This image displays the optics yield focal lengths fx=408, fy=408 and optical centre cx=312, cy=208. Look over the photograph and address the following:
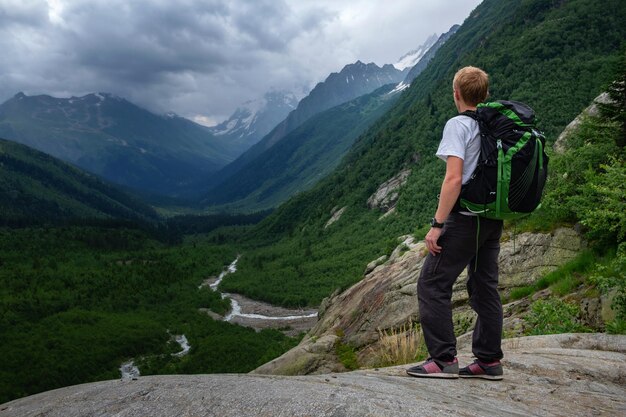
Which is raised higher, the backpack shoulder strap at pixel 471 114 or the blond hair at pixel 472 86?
the blond hair at pixel 472 86

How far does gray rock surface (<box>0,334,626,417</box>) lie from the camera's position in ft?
11.7

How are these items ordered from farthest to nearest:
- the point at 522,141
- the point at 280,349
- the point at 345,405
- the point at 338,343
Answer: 1. the point at 280,349
2. the point at 338,343
3. the point at 522,141
4. the point at 345,405

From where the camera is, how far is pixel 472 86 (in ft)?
17.9

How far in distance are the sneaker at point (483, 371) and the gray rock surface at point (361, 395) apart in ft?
0.39

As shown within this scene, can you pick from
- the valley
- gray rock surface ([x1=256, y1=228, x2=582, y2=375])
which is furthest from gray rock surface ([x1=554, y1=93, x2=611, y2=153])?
gray rock surface ([x1=256, y1=228, x2=582, y2=375])

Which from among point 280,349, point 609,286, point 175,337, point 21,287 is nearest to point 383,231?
point 280,349

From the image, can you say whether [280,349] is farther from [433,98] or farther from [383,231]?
[433,98]

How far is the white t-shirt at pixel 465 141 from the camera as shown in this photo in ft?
17.1

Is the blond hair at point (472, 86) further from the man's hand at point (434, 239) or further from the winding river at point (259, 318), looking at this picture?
the winding river at point (259, 318)

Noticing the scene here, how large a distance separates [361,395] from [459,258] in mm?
2442

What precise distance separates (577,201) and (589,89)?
78984mm

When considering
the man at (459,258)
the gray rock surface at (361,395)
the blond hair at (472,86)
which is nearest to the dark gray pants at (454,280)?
the man at (459,258)

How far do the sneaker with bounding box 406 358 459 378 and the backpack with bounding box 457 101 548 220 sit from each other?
2097mm

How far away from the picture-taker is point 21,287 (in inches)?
4368
